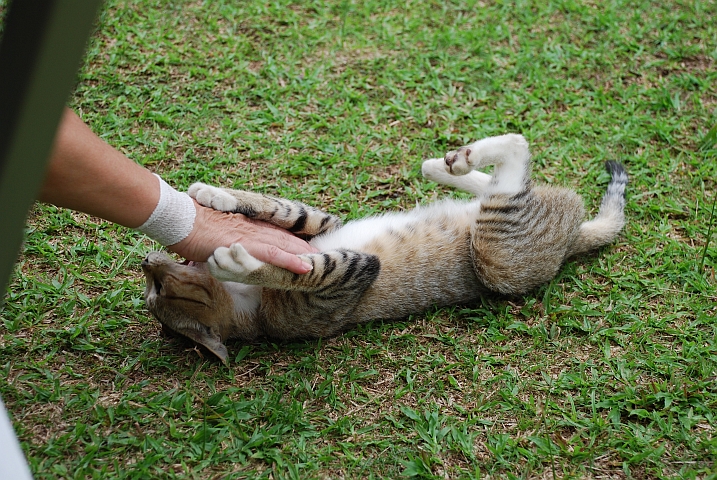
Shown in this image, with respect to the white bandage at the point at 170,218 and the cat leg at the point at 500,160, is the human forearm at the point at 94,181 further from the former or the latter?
the cat leg at the point at 500,160

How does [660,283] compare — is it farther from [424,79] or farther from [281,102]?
[281,102]

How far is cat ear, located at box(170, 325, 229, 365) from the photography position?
392 centimetres

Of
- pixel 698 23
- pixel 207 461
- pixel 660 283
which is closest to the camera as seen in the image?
pixel 207 461

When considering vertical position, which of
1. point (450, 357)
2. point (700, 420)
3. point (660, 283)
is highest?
point (660, 283)

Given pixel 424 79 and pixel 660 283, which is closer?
pixel 660 283

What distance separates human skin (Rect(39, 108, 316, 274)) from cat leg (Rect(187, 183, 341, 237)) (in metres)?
0.09

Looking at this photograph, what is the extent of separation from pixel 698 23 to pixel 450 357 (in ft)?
15.5

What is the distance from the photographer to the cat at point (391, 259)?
3979 mm

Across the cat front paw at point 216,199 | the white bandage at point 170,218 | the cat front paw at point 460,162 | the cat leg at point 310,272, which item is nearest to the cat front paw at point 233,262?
the cat leg at point 310,272

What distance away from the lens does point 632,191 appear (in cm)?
523

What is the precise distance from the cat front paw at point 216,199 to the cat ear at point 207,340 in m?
0.75

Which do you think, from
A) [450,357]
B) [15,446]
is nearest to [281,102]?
[450,357]

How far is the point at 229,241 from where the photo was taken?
3896 millimetres

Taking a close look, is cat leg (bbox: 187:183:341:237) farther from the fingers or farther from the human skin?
the fingers
